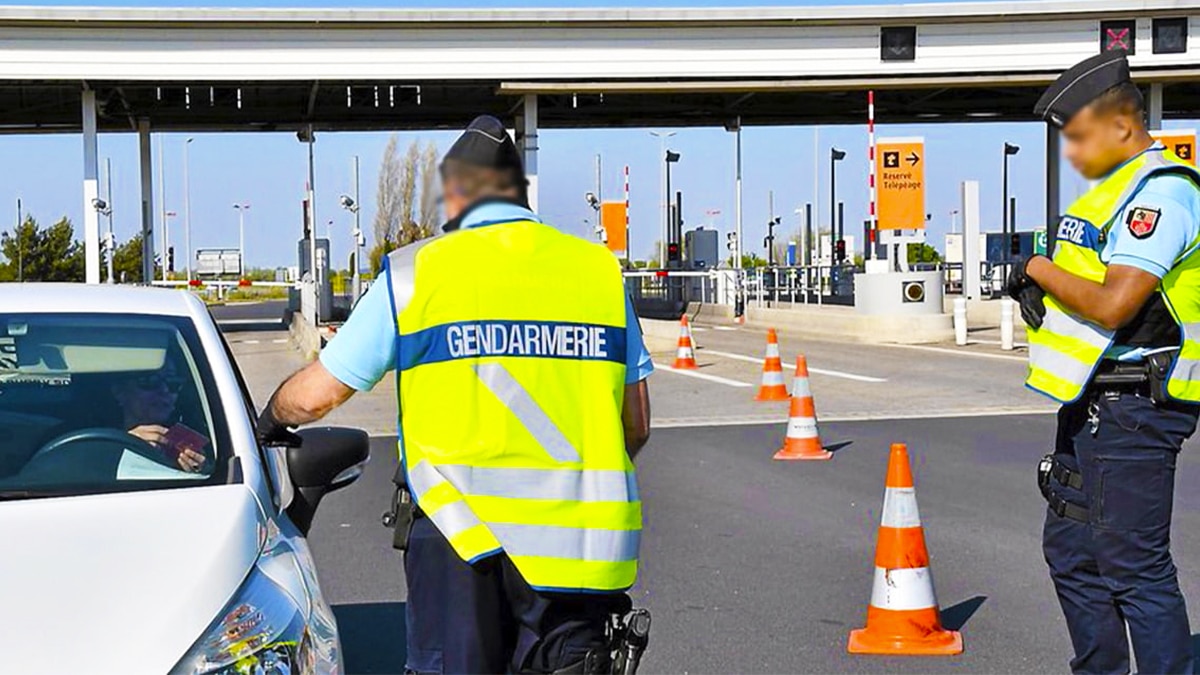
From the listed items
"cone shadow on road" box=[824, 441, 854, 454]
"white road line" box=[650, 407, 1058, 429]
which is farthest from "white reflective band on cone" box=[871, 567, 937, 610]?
"white road line" box=[650, 407, 1058, 429]

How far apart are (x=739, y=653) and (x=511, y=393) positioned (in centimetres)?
304

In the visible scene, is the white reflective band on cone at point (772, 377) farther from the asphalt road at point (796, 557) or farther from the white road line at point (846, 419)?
the asphalt road at point (796, 557)

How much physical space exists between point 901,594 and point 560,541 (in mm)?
3058

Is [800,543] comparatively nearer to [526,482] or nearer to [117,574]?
[526,482]

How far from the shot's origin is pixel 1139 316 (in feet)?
13.7

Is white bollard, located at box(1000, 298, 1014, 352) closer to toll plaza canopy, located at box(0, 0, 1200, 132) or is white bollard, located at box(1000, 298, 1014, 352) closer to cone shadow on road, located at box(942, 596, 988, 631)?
toll plaza canopy, located at box(0, 0, 1200, 132)

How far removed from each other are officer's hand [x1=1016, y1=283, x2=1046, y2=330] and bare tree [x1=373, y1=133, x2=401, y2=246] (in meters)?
1.92

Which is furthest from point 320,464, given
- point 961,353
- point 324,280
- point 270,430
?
point 324,280

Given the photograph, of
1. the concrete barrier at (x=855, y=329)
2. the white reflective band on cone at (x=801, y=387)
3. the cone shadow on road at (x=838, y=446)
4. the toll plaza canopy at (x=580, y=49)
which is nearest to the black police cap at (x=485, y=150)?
the white reflective band on cone at (x=801, y=387)

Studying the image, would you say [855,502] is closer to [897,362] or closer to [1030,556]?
[1030,556]

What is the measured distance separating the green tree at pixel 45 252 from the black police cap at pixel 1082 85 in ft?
178

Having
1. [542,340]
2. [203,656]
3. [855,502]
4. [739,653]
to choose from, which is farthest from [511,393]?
[855,502]

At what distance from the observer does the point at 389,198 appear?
530 cm

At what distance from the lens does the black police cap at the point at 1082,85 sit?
13.8ft
